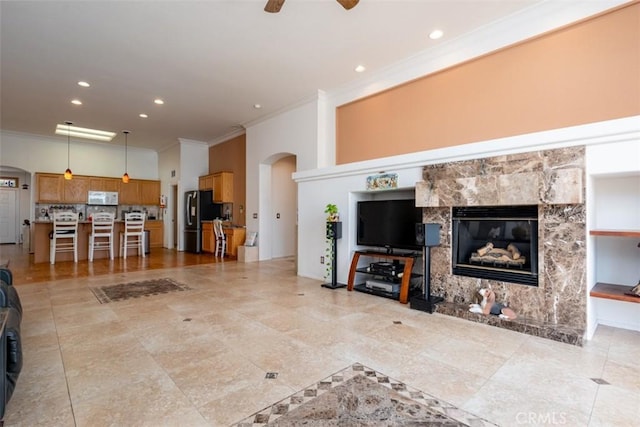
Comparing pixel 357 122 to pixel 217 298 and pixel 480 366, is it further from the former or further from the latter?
pixel 480 366

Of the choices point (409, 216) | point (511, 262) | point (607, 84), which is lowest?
point (511, 262)

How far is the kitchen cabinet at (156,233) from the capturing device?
34.2 ft

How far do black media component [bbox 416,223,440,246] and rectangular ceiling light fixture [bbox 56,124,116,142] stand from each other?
367 inches

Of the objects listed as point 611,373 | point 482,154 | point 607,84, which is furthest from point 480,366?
point 607,84

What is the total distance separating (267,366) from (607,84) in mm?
4409

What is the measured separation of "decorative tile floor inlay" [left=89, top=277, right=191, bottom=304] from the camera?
4355 mm

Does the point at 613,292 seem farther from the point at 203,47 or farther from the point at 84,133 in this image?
the point at 84,133

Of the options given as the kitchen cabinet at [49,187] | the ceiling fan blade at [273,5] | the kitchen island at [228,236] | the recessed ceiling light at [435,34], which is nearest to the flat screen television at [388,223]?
the recessed ceiling light at [435,34]

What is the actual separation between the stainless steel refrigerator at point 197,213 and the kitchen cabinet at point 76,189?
3465mm

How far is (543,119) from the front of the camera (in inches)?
147

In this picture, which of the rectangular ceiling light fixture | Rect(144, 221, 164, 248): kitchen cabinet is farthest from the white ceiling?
Rect(144, 221, 164, 248): kitchen cabinet

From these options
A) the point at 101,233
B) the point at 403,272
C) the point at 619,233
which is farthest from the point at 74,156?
the point at 619,233

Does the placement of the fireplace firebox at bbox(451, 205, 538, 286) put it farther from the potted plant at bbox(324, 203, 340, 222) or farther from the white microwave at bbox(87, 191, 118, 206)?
the white microwave at bbox(87, 191, 118, 206)

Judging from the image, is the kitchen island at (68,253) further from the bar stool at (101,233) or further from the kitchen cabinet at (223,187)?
the kitchen cabinet at (223,187)
